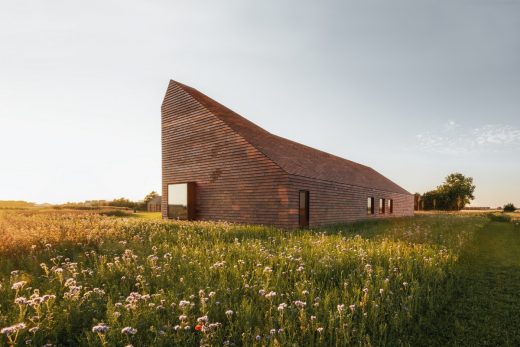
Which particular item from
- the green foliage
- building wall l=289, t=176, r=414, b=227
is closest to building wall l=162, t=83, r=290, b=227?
building wall l=289, t=176, r=414, b=227

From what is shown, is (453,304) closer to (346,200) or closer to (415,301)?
(415,301)

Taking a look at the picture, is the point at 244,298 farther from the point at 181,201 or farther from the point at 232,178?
the point at 181,201

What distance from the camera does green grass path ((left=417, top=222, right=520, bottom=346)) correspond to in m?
4.74

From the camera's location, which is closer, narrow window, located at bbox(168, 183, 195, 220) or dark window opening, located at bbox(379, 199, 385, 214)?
narrow window, located at bbox(168, 183, 195, 220)

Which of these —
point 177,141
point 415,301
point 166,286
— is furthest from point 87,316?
point 177,141

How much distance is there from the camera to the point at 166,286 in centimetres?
557

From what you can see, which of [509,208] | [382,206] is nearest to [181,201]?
[382,206]

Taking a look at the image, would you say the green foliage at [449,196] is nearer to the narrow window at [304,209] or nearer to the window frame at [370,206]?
the window frame at [370,206]

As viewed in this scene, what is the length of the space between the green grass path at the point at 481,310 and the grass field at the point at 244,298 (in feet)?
0.09

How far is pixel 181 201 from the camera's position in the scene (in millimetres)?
21312

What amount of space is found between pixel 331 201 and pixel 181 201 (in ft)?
34.8

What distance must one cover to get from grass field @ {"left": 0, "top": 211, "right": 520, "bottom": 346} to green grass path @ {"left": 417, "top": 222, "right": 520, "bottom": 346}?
26mm

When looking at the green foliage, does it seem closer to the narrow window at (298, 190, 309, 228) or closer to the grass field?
the narrow window at (298, 190, 309, 228)

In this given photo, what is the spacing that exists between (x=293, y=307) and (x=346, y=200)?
67.2ft
